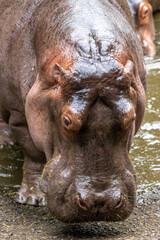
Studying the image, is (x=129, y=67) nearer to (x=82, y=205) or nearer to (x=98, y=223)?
(x=82, y=205)

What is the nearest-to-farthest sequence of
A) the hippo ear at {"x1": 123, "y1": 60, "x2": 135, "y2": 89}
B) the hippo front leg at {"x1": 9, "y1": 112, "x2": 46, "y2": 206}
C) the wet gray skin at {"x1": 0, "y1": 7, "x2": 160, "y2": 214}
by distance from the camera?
the hippo ear at {"x1": 123, "y1": 60, "x2": 135, "y2": 89} < the hippo front leg at {"x1": 9, "y1": 112, "x2": 46, "y2": 206} < the wet gray skin at {"x1": 0, "y1": 7, "x2": 160, "y2": 214}

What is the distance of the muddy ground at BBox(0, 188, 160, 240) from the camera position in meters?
4.69

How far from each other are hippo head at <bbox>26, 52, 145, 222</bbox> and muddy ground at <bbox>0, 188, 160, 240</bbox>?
336 mm

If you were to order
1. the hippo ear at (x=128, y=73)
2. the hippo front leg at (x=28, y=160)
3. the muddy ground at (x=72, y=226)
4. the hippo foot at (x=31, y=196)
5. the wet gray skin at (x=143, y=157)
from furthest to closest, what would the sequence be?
Result: the wet gray skin at (x=143, y=157), the hippo front leg at (x=28, y=160), the hippo foot at (x=31, y=196), the muddy ground at (x=72, y=226), the hippo ear at (x=128, y=73)

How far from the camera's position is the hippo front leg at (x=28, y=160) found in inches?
230

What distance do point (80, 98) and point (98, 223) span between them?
1.22 metres

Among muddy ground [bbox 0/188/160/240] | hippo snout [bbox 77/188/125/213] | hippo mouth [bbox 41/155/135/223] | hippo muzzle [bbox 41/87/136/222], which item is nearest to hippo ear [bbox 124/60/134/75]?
hippo muzzle [bbox 41/87/136/222]

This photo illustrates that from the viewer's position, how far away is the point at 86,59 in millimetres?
4516

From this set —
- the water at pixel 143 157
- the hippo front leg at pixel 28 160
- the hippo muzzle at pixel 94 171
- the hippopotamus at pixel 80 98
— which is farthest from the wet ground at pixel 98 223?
the hippo muzzle at pixel 94 171

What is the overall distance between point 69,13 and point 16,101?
3.53 ft

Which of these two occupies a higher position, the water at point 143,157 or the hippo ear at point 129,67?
the hippo ear at point 129,67

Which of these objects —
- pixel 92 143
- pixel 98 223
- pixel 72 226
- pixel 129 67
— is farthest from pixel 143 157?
pixel 92 143

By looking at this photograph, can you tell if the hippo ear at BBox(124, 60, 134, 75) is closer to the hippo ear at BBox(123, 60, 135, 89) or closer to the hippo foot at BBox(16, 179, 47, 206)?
the hippo ear at BBox(123, 60, 135, 89)

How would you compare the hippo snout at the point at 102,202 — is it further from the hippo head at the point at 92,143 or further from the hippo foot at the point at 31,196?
the hippo foot at the point at 31,196
